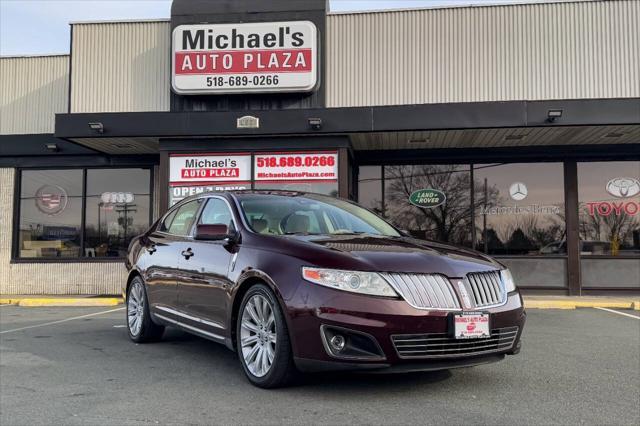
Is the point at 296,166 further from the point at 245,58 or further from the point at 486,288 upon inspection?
the point at 486,288

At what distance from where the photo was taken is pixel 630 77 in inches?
439

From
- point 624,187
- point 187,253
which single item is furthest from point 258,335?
point 624,187

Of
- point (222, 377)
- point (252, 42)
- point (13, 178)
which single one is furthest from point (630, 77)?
point (13, 178)

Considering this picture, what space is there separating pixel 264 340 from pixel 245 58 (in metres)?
8.43

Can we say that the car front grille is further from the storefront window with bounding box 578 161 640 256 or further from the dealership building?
the storefront window with bounding box 578 161 640 256

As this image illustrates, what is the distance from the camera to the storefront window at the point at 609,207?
12.5 m

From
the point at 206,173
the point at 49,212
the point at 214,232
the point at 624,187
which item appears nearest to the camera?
the point at 214,232

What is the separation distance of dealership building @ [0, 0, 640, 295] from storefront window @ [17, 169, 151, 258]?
5 cm

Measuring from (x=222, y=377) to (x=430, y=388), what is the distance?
65.1 inches

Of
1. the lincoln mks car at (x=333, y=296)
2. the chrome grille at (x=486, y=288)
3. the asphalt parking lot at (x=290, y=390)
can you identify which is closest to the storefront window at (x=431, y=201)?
the asphalt parking lot at (x=290, y=390)

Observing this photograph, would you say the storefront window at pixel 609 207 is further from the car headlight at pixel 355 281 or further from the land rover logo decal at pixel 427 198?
the car headlight at pixel 355 281

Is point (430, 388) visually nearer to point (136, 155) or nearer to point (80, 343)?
point (80, 343)

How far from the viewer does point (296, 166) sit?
38.3 ft

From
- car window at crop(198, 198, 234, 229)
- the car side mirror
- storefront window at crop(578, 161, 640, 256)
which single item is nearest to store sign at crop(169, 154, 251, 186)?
car window at crop(198, 198, 234, 229)
